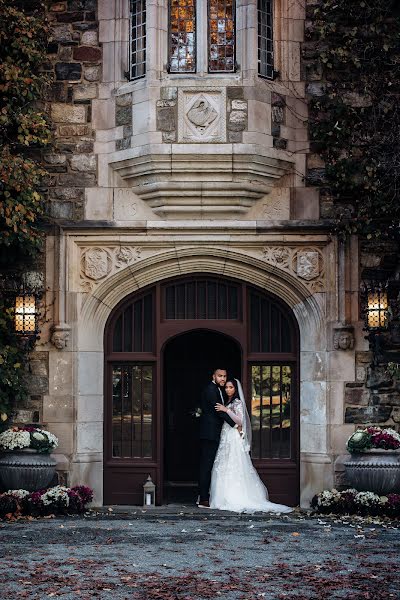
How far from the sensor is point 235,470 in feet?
46.2

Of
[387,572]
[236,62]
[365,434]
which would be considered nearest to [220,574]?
[387,572]

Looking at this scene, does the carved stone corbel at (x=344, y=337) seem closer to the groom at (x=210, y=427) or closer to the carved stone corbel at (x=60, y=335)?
the groom at (x=210, y=427)

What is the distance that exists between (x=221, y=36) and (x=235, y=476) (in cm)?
476

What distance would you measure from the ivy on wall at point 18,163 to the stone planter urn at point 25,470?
0.47 meters

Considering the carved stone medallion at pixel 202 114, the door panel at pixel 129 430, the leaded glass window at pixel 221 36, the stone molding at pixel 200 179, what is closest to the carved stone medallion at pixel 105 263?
the stone molding at pixel 200 179

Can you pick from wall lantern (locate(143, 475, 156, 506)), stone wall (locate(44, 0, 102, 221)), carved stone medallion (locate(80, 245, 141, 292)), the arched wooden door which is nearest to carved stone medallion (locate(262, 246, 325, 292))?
the arched wooden door

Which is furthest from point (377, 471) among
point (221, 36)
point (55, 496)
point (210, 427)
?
point (221, 36)

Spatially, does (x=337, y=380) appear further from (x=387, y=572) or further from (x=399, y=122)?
(x=387, y=572)

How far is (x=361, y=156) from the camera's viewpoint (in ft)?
46.1

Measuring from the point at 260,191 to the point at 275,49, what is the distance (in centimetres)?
158

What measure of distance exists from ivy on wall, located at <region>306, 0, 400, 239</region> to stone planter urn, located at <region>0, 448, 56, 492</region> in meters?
4.06

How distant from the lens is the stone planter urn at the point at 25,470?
13438 mm

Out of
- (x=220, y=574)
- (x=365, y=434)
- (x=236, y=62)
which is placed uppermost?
(x=236, y=62)

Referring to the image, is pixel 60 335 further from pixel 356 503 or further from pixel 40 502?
pixel 356 503
